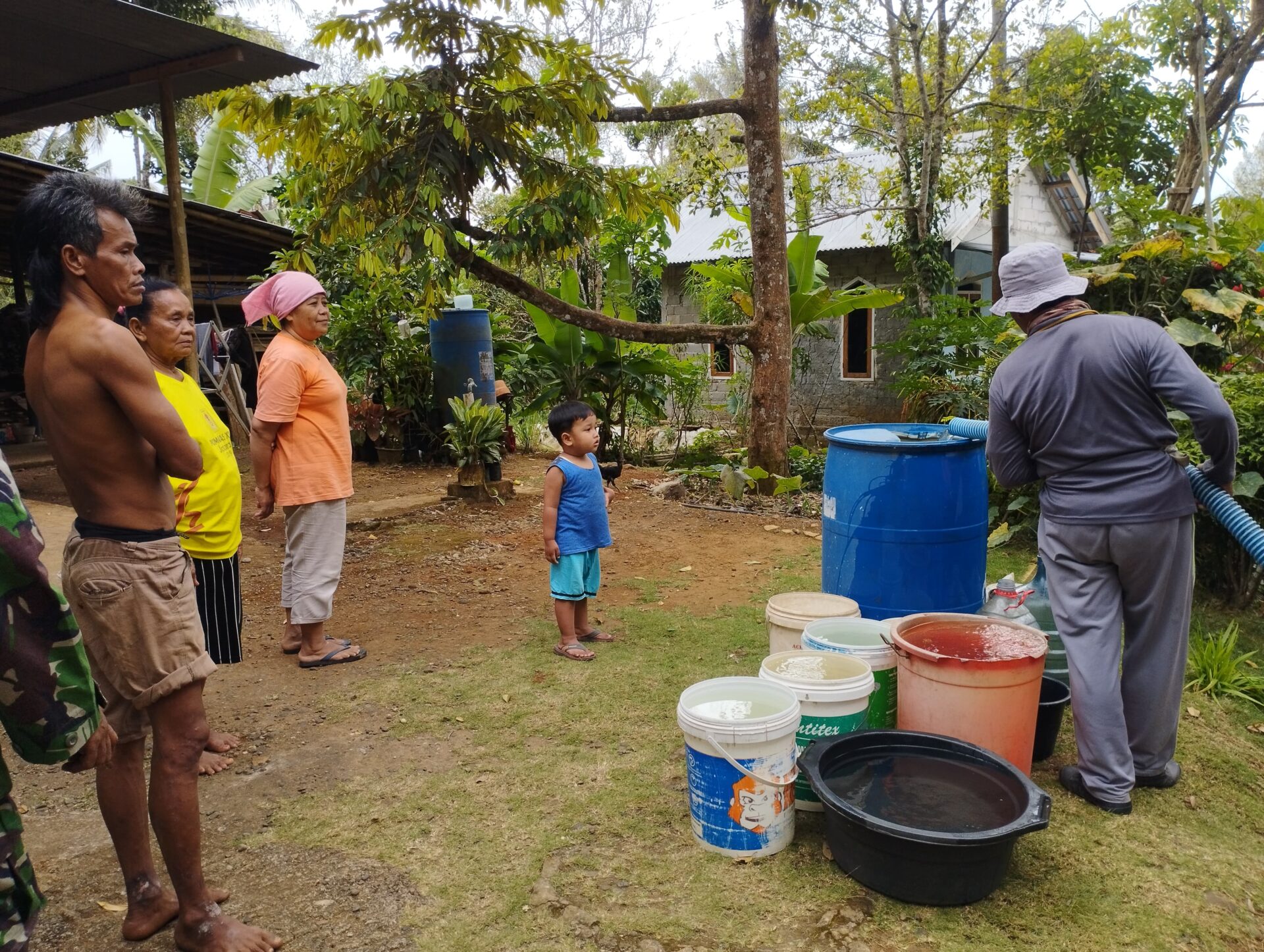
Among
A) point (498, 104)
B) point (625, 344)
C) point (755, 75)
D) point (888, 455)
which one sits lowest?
point (888, 455)

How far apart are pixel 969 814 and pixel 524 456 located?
27.9ft

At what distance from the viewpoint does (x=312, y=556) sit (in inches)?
159

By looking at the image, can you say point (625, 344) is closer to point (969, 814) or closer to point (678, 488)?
point (678, 488)

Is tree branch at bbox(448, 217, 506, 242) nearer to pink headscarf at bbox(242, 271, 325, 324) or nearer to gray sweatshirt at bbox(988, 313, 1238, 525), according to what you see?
pink headscarf at bbox(242, 271, 325, 324)

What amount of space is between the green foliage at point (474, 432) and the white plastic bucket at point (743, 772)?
17.3ft

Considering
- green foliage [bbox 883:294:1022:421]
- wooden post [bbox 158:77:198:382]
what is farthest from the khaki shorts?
green foliage [bbox 883:294:1022:421]

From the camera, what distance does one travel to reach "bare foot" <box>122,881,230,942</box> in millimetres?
2277

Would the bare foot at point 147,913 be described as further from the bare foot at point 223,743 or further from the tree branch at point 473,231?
the tree branch at point 473,231

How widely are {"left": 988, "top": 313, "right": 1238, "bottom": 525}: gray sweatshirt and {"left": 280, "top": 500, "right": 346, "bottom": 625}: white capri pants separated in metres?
2.92

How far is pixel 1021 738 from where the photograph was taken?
279 cm

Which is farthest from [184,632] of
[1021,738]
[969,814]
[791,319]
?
[791,319]

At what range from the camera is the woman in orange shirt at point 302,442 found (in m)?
3.90

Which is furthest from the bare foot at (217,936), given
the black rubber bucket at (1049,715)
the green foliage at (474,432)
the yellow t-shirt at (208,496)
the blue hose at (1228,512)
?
the green foliage at (474,432)

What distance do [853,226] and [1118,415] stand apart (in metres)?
11.3
